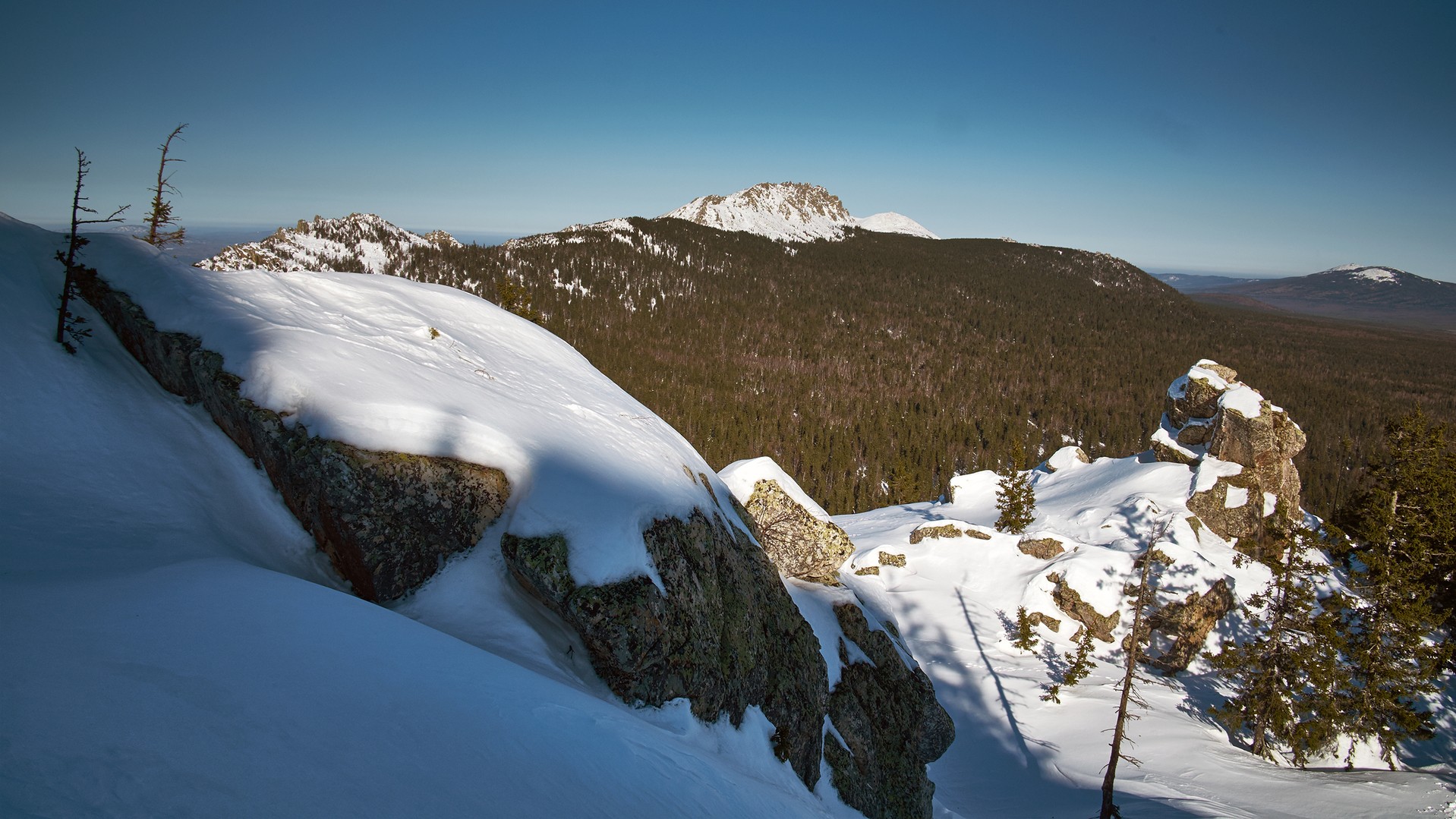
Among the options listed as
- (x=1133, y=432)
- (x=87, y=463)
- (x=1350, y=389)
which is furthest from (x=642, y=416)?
(x=1350, y=389)

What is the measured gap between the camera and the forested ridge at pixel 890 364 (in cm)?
8775

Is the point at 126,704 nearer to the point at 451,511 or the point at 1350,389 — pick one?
the point at 451,511

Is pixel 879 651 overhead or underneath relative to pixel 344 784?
underneath

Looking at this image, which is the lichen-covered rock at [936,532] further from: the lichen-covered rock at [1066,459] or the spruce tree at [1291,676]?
the lichen-covered rock at [1066,459]

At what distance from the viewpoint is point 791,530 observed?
A: 16844mm

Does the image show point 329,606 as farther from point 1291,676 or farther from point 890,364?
point 890,364

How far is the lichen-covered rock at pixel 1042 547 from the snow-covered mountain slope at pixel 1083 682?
0.26m

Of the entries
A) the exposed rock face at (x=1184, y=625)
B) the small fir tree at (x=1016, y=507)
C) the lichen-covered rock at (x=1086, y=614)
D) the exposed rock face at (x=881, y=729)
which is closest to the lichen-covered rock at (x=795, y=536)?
the exposed rock face at (x=881, y=729)

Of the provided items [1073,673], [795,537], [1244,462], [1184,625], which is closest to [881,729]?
[795,537]

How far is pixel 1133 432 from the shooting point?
100 meters

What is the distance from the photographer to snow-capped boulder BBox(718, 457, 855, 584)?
1661 centimetres

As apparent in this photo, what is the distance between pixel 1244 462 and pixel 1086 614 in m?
17.1

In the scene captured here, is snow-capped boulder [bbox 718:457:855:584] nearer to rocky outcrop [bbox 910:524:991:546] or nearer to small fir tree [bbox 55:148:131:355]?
small fir tree [bbox 55:148:131:355]

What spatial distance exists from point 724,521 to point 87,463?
9.90m
